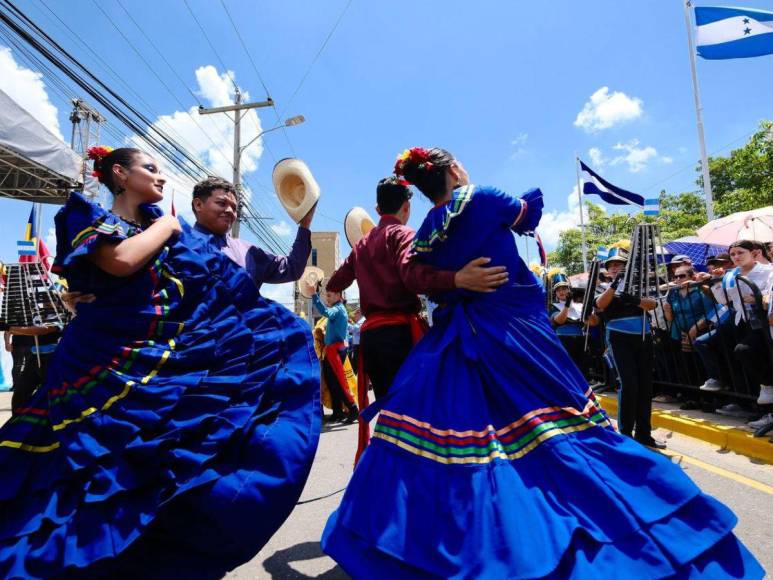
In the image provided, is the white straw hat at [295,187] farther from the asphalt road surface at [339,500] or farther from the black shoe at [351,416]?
the black shoe at [351,416]

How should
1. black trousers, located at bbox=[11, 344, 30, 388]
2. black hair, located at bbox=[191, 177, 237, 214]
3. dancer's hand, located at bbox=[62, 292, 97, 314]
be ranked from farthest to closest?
1. black trousers, located at bbox=[11, 344, 30, 388]
2. black hair, located at bbox=[191, 177, 237, 214]
3. dancer's hand, located at bbox=[62, 292, 97, 314]

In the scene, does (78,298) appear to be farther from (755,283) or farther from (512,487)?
(755,283)

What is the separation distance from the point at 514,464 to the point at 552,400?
1.01ft

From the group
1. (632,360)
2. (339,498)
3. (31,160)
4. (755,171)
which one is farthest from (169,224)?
(755,171)

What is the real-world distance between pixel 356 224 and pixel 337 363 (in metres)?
3.70

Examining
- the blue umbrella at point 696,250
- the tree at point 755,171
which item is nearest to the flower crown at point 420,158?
the blue umbrella at point 696,250

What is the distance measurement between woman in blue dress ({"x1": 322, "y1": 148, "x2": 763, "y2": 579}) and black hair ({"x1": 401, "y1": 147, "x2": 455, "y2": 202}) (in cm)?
27

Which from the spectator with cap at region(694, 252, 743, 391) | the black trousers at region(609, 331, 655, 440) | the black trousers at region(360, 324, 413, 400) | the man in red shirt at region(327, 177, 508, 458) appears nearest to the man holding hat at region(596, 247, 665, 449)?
the black trousers at region(609, 331, 655, 440)

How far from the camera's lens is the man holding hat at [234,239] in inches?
101

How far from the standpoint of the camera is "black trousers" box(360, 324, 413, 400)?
268 cm

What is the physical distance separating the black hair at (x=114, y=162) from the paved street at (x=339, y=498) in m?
1.89

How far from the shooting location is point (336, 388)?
6.88 metres

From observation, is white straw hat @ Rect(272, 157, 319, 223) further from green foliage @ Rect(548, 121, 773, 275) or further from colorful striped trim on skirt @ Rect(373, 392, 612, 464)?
green foliage @ Rect(548, 121, 773, 275)

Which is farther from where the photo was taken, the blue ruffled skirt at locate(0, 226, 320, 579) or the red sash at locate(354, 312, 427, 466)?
the red sash at locate(354, 312, 427, 466)
